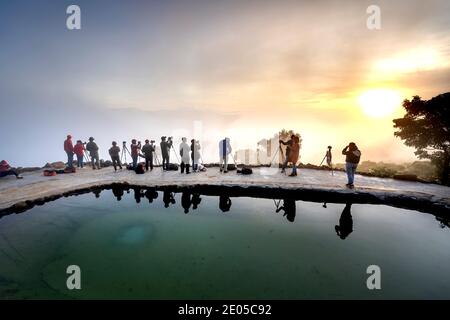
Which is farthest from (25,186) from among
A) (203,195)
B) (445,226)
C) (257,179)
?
(445,226)

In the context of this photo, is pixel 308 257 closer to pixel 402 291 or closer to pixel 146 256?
pixel 402 291

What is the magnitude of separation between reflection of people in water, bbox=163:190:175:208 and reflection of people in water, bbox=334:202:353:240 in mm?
8347

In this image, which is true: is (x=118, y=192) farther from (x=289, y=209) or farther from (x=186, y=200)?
(x=289, y=209)

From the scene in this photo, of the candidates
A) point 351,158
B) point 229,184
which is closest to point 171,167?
point 229,184

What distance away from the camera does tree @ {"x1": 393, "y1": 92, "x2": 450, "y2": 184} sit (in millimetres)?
19703

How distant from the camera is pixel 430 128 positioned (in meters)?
21.3

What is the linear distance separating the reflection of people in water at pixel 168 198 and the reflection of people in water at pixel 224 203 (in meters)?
2.71

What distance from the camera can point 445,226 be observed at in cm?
945

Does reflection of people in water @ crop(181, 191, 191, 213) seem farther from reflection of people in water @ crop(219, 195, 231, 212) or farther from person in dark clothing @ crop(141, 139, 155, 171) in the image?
person in dark clothing @ crop(141, 139, 155, 171)

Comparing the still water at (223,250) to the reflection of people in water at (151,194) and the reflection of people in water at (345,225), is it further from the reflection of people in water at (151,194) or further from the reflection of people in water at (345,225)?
the reflection of people in water at (151,194)

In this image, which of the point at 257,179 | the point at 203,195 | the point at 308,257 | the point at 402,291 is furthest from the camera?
the point at 257,179

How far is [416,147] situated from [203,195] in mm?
22851
